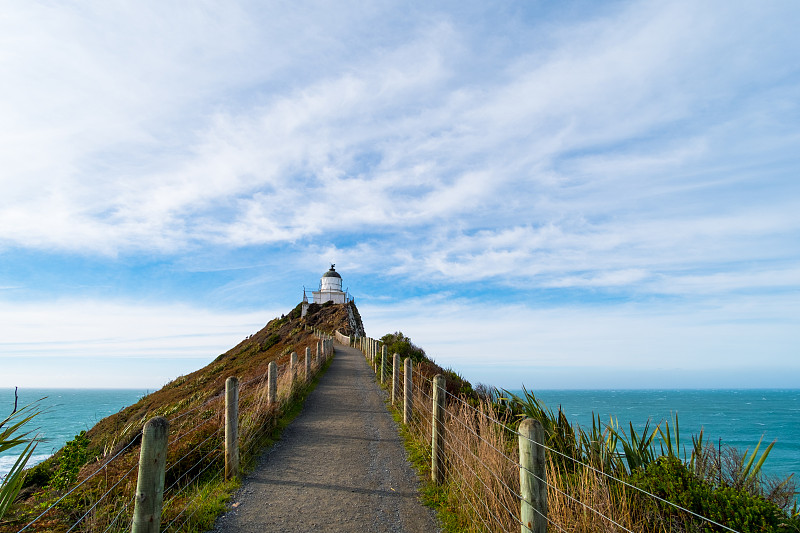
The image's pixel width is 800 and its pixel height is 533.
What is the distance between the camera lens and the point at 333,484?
627 cm

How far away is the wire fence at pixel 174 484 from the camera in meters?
4.48

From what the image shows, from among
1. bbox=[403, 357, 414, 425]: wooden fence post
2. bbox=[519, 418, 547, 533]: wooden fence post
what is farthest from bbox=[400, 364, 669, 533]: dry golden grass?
bbox=[403, 357, 414, 425]: wooden fence post

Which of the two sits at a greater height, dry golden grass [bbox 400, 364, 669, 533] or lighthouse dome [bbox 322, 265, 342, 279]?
lighthouse dome [bbox 322, 265, 342, 279]

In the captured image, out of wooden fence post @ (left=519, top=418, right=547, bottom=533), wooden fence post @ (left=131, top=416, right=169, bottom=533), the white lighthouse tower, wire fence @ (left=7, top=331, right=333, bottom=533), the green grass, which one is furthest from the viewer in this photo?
the white lighthouse tower

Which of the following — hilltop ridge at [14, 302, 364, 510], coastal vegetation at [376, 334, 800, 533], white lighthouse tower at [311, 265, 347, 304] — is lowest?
hilltop ridge at [14, 302, 364, 510]

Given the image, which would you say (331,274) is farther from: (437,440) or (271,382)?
(437,440)

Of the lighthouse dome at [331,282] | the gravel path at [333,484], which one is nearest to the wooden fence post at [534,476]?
the gravel path at [333,484]

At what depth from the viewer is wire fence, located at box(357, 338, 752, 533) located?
3.26 m

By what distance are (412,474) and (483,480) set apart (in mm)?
2380

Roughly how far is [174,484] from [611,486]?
5.46 m

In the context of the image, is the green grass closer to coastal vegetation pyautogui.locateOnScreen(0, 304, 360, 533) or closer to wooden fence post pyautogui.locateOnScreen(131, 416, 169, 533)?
coastal vegetation pyautogui.locateOnScreen(0, 304, 360, 533)

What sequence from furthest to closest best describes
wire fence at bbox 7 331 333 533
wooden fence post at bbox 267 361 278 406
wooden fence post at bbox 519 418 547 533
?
1. wooden fence post at bbox 267 361 278 406
2. wire fence at bbox 7 331 333 533
3. wooden fence post at bbox 519 418 547 533

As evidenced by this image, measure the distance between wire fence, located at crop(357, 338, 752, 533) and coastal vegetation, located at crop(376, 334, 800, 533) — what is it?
10 millimetres

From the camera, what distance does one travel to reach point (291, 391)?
1173cm
